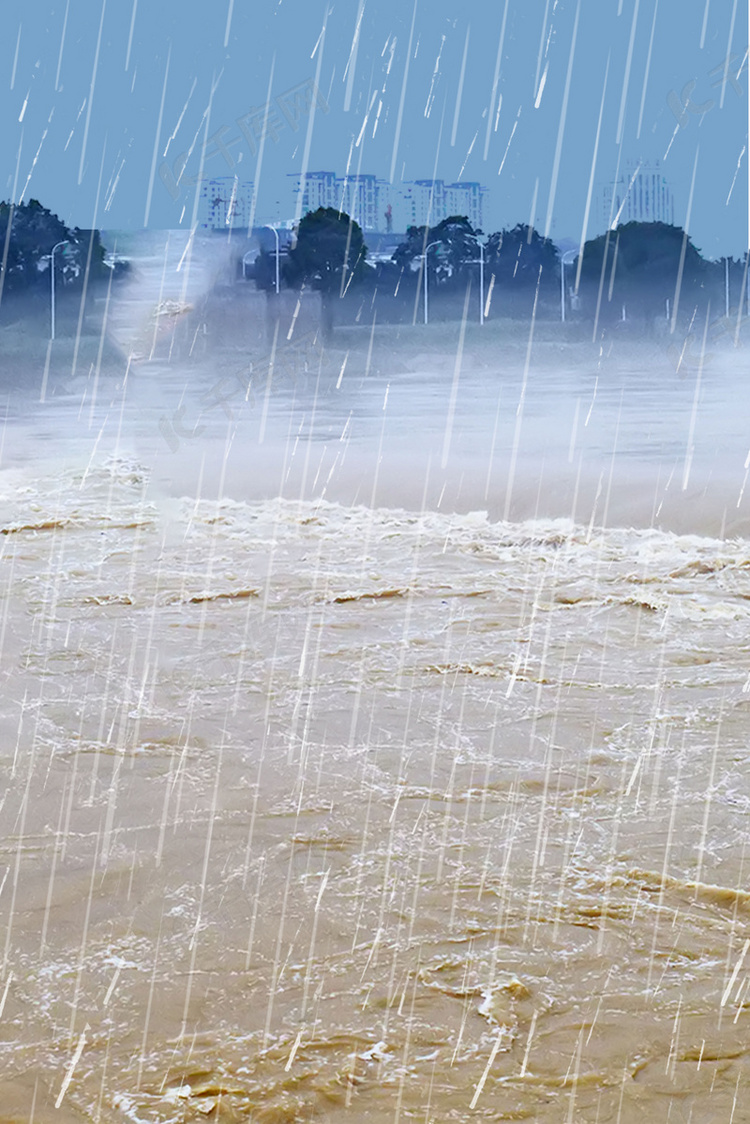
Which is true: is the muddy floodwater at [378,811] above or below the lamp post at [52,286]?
below

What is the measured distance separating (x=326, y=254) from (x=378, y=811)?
73.7 feet

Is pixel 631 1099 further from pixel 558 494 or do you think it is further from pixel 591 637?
pixel 558 494

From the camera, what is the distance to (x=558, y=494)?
11.4 meters

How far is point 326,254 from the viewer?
25484 millimetres

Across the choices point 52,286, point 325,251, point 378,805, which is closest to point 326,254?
point 325,251

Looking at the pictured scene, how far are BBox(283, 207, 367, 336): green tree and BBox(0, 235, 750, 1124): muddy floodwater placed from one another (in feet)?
51.1

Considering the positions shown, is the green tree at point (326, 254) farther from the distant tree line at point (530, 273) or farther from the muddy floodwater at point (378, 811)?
the muddy floodwater at point (378, 811)

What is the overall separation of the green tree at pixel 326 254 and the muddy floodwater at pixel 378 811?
1558cm

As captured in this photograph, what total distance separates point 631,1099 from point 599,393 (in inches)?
764

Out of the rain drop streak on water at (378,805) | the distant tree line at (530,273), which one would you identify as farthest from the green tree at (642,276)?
the rain drop streak on water at (378,805)

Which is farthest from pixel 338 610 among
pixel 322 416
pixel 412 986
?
pixel 322 416

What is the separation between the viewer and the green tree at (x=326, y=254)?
83.4 feet

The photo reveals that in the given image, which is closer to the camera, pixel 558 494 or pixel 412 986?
pixel 412 986

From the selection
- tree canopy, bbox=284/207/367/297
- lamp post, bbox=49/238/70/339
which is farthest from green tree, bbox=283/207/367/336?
lamp post, bbox=49/238/70/339
